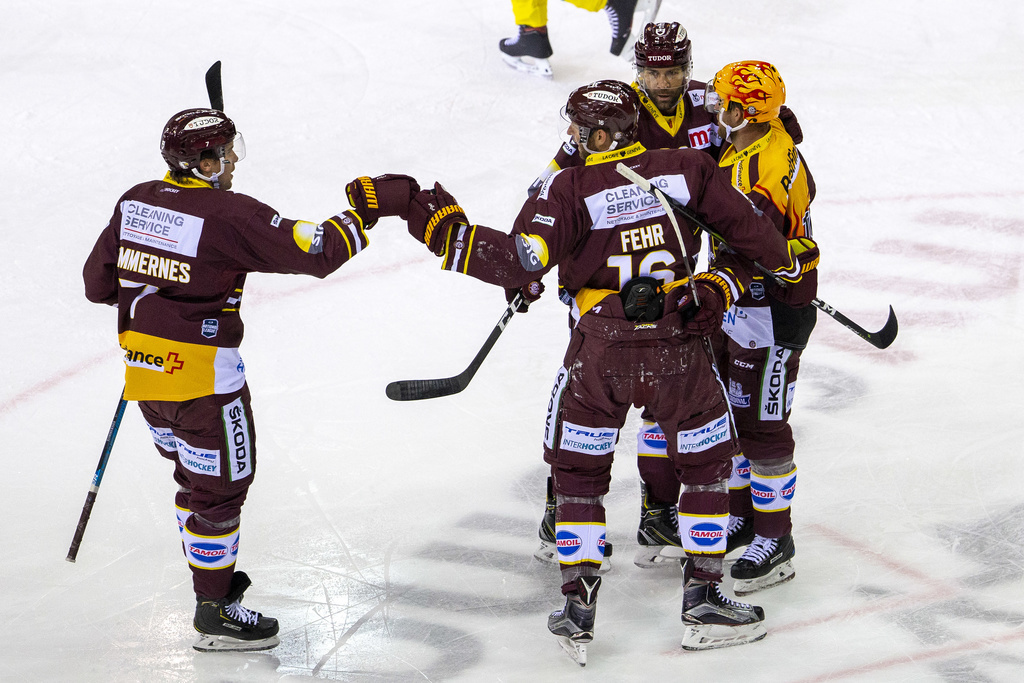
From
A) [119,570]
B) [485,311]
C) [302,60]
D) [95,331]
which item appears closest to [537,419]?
[485,311]

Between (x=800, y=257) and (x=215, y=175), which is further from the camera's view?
(x=800, y=257)

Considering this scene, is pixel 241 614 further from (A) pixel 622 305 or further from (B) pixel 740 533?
(B) pixel 740 533

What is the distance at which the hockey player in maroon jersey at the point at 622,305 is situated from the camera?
279 cm

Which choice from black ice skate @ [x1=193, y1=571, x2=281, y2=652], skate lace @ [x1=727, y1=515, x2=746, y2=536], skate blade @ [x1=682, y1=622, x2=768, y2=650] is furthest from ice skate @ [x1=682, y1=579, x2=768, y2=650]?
black ice skate @ [x1=193, y1=571, x2=281, y2=652]

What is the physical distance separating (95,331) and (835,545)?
9.89 feet

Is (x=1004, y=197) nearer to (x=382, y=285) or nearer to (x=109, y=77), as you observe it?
(x=382, y=285)

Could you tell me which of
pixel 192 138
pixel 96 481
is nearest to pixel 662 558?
pixel 96 481

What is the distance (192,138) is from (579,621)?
159 cm

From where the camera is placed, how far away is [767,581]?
3.31 m

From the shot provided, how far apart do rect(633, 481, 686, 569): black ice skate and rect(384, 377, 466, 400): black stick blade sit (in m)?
0.83

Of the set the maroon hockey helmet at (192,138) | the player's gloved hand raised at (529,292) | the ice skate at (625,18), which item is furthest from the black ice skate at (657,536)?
the ice skate at (625,18)

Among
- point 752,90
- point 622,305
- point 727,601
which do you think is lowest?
point 727,601

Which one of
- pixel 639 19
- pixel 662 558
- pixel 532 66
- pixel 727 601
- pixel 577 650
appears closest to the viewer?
pixel 577 650

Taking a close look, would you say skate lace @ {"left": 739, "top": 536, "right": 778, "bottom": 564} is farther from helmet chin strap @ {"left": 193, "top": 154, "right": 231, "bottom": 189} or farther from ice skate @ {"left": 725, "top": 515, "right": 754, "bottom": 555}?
helmet chin strap @ {"left": 193, "top": 154, "right": 231, "bottom": 189}
